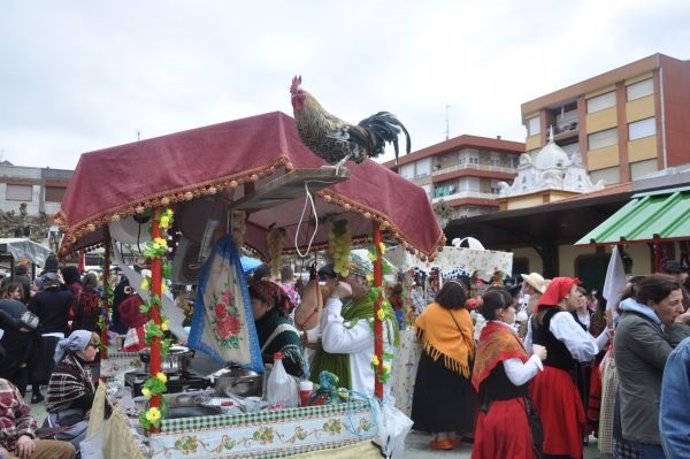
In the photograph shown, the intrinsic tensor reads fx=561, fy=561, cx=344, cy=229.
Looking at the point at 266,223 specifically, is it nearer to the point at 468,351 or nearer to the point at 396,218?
the point at 396,218

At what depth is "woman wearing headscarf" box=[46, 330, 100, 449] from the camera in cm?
466

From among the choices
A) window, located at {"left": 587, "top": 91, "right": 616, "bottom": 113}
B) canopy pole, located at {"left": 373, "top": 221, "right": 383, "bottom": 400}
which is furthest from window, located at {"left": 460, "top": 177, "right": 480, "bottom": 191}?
canopy pole, located at {"left": 373, "top": 221, "right": 383, "bottom": 400}

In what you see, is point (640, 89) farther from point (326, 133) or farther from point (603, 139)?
point (326, 133)

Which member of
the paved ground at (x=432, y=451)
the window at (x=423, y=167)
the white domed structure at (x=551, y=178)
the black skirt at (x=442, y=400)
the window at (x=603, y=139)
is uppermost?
the window at (x=423, y=167)

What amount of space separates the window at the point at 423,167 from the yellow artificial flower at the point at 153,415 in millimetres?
48386

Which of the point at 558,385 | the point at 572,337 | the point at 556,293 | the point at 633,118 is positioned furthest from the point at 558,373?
the point at 633,118

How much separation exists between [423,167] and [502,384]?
48.0 meters

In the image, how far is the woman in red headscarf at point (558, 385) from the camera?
16.7ft

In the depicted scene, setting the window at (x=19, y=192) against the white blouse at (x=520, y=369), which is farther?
the window at (x=19, y=192)

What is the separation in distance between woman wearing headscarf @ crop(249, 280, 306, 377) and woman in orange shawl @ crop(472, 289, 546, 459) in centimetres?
138

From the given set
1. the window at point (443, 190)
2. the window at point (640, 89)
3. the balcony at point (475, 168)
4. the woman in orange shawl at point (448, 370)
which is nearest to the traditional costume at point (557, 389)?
the woman in orange shawl at point (448, 370)

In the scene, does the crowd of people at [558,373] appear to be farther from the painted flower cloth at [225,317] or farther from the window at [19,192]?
the window at [19,192]

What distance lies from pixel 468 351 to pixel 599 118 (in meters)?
36.0

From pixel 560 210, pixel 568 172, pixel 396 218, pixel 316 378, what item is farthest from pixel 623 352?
pixel 568 172
